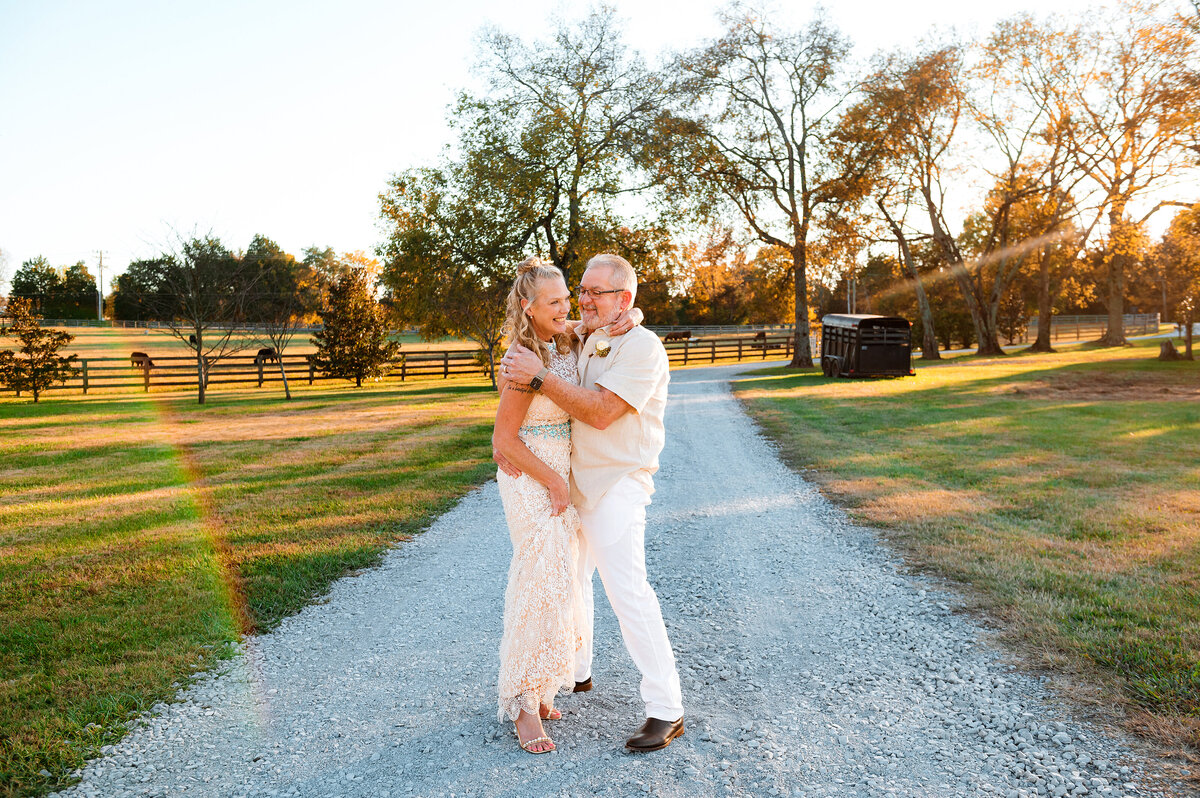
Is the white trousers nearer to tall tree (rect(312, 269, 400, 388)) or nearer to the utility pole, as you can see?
tall tree (rect(312, 269, 400, 388))

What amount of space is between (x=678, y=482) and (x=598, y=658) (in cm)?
499

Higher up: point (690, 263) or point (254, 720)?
point (690, 263)

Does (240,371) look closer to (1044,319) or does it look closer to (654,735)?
(654,735)

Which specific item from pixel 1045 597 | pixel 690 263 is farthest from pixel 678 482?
pixel 690 263

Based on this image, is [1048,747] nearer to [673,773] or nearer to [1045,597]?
[673,773]

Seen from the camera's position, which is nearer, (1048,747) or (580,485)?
(1048,747)

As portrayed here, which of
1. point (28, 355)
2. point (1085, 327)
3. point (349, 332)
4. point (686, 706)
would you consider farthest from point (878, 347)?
point (1085, 327)

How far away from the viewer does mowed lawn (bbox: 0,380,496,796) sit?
12.3ft

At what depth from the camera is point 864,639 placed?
4.30 meters

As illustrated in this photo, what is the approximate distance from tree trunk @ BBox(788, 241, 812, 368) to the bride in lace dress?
91.6ft

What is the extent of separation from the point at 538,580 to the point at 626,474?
60cm

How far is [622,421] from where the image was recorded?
3240mm

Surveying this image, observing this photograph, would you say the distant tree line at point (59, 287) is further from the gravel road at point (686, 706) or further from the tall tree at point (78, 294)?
the gravel road at point (686, 706)

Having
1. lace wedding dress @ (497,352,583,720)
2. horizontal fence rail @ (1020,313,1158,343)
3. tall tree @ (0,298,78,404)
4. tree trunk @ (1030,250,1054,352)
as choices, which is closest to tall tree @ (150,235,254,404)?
tall tree @ (0,298,78,404)
